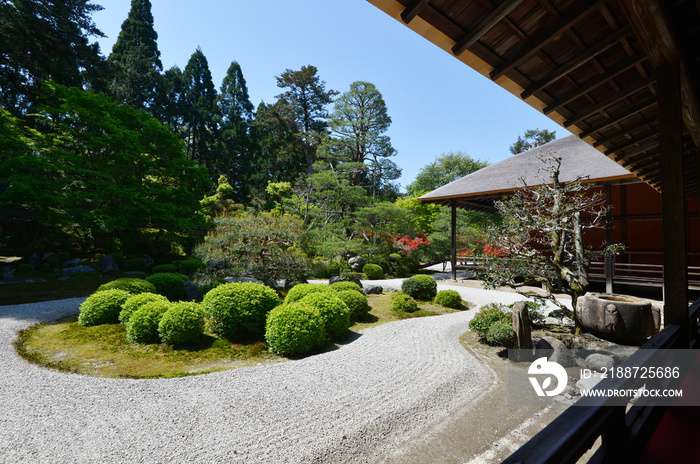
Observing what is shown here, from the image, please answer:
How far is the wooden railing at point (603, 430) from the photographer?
0.82 meters

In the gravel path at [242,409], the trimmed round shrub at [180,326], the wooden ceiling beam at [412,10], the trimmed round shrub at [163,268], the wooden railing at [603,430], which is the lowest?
the gravel path at [242,409]

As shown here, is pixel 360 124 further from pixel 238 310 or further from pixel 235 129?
pixel 238 310

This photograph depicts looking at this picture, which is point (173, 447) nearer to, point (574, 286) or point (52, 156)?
point (574, 286)

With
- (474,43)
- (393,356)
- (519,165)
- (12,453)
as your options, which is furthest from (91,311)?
(519,165)

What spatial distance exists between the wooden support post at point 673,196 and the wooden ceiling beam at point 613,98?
282 millimetres

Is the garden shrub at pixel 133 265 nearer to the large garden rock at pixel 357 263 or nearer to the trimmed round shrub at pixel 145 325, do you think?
the trimmed round shrub at pixel 145 325

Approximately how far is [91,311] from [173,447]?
4.85m

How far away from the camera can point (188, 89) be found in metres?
26.5

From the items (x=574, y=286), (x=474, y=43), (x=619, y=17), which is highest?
(x=619, y=17)

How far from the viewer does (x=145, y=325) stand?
4.92 meters

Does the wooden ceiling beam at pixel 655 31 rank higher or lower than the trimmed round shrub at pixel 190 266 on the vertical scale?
higher

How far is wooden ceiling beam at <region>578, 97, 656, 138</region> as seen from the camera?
8.50 feet
